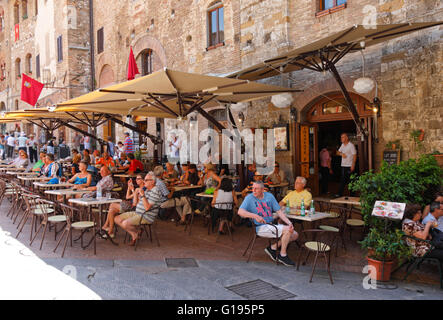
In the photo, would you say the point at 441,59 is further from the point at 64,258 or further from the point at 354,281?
the point at 64,258

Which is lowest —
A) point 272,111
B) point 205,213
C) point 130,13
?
point 205,213

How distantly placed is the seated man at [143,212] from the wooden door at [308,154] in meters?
4.51

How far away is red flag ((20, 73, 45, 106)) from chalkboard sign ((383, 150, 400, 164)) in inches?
671

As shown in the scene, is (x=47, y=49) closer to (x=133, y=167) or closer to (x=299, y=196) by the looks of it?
(x=133, y=167)

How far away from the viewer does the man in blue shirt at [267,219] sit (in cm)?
513

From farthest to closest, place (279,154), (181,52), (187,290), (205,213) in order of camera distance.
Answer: (181,52) < (279,154) < (205,213) < (187,290)

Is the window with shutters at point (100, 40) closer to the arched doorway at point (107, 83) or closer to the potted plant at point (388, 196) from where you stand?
the arched doorway at point (107, 83)

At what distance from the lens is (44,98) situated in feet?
78.4

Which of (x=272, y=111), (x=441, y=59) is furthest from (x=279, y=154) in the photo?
(x=441, y=59)

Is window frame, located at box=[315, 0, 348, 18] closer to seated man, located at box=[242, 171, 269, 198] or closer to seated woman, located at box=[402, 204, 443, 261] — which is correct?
seated man, located at box=[242, 171, 269, 198]

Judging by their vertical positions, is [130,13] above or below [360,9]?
above

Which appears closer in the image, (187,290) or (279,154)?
(187,290)

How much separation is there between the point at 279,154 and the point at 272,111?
47.5 inches

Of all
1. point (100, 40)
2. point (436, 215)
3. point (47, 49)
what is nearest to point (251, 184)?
point (436, 215)
